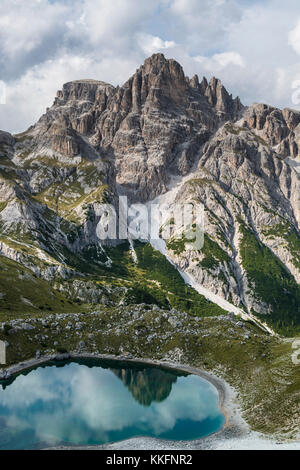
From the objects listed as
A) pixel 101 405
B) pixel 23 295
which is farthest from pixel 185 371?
pixel 23 295

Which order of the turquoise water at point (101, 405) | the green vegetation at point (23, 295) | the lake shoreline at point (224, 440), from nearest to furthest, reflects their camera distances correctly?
the lake shoreline at point (224, 440) → the turquoise water at point (101, 405) → the green vegetation at point (23, 295)

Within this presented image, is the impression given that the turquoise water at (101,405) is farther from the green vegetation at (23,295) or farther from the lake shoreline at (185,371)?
the green vegetation at (23,295)

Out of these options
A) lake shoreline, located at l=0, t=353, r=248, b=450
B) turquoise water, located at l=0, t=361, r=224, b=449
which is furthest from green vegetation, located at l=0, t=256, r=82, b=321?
turquoise water, located at l=0, t=361, r=224, b=449

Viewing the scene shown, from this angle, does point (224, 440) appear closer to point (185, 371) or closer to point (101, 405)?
point (101, 405)

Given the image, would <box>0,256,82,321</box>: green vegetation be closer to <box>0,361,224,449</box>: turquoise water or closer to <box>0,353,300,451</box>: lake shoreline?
<box>0,361,224,449</box>: turquoise water

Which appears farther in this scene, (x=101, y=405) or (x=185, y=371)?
(x=185, y=371)

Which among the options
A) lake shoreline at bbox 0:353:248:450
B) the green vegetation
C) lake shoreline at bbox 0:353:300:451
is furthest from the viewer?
the green vegetation

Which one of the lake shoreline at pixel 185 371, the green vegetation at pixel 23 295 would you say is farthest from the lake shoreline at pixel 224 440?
the green vegetation at pixel 23 295

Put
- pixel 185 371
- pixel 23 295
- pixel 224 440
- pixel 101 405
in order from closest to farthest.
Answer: pixel 224 440 → pixel 101 405 → pixel 185 371 → pixel 23 295
